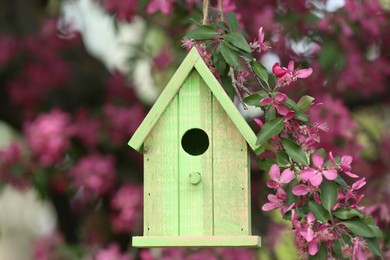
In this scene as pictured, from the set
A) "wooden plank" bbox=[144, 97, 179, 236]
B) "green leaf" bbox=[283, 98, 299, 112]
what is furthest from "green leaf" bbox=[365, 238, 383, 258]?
"wooden plank" bbox=[144, 97, 179, 236]

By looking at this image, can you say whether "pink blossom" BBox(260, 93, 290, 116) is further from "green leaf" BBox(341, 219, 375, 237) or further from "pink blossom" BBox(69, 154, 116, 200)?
"pink blossom" BBox(69, 154, 116, 200)

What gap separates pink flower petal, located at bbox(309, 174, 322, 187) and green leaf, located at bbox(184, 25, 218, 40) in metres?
0.48

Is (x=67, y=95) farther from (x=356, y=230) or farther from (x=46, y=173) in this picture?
(x=356, y=230)

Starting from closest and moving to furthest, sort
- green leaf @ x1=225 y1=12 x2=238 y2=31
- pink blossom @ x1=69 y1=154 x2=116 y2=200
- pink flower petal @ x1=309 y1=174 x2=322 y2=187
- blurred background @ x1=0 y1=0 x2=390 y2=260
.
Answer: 1. pink flower petal @ x1=309 y1=174 x2=322 y2=187
2. green leaf @ x1=225 y1=12 x2=238 y2=31
3. blurred background @ x1=0 y1=0 x2=390 y2=260
4. pink blossom @ x1=69 y1=154 x2=116 y2=200

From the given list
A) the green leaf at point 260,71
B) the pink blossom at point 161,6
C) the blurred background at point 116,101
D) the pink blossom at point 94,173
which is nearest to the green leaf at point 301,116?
the green leaf at point 260,71

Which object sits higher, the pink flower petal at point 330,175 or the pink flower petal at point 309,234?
the pink flower petal at point 330,175

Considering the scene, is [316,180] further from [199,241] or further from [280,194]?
[199,241]

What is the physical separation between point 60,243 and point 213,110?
3.19 meters

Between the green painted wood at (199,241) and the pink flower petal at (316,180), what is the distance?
0.23m

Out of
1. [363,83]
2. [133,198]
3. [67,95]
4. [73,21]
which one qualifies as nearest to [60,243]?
[133,198]

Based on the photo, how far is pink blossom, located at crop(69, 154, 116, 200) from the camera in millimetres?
5320

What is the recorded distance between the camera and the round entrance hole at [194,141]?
276 cm

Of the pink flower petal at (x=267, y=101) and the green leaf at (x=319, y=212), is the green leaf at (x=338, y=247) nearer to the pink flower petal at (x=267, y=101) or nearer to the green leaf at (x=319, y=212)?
the green leaf at (x=319, y=212)

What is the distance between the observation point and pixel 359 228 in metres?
2.43
